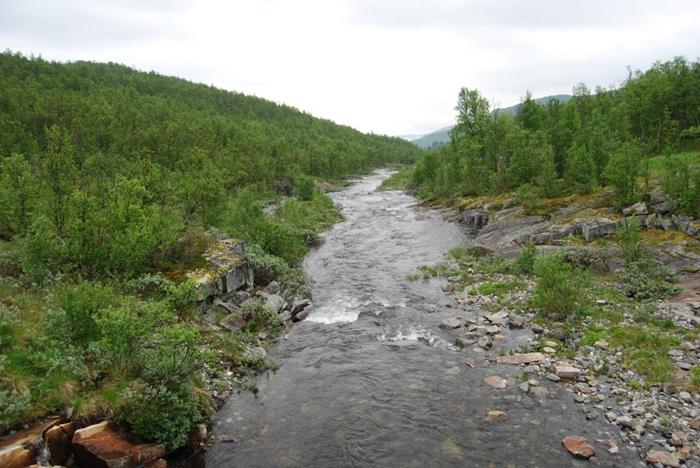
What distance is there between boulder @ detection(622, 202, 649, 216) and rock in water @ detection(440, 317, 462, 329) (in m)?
20.2

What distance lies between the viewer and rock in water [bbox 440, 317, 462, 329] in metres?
23.2

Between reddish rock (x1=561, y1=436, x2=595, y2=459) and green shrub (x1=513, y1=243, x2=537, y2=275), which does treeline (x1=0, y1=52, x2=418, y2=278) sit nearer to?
green shrub (x1=513, y1=243, x2=537, y2=275)

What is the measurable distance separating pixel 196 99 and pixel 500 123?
464 ft

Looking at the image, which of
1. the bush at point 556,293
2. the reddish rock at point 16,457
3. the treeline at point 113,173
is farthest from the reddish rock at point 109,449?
the bush at point 556,293

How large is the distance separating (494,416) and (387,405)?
3767 mm

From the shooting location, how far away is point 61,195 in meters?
22.7

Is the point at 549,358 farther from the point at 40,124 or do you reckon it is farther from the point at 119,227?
the point at 40,124

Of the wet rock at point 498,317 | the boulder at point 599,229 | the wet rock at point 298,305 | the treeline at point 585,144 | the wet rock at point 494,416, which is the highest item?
the treeline at point 585,144

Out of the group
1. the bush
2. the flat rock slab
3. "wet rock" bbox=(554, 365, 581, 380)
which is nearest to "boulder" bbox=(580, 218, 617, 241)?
the bush

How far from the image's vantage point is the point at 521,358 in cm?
1897

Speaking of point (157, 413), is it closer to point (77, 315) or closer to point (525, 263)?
point (77, 315)

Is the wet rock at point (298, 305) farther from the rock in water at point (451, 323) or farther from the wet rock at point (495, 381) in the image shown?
the wet rock at point (495, 381)

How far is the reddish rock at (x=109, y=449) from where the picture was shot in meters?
11.6

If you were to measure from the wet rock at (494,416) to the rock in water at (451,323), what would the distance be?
26.0ft
